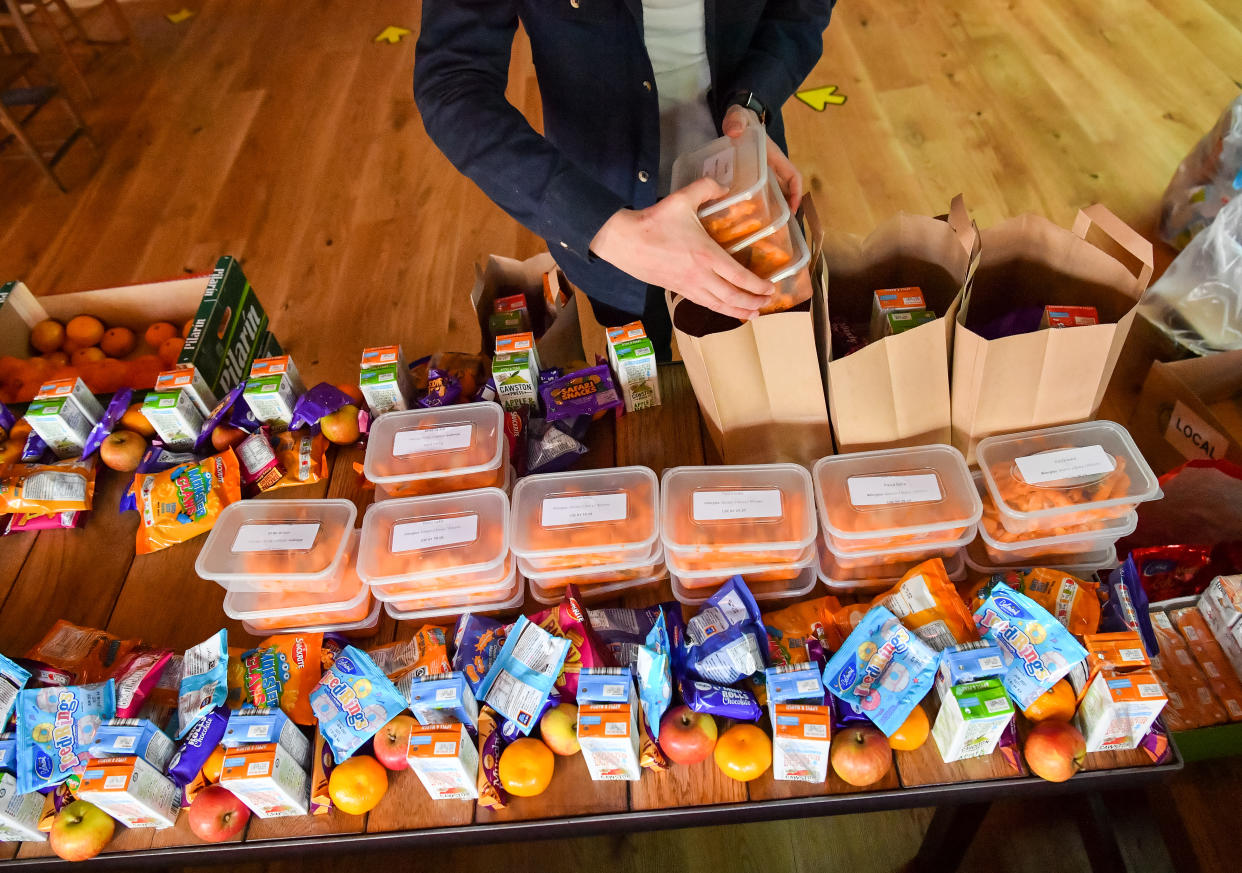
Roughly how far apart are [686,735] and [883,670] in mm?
252

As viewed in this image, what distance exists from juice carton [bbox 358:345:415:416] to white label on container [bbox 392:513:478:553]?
300 millimetres

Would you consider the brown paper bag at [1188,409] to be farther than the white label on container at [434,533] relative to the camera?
Yes

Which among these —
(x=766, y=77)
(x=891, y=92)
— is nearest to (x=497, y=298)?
(x=766, y=77)

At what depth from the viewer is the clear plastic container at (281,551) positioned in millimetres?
1121

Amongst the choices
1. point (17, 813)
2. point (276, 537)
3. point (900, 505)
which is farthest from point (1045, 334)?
point (17, 813)

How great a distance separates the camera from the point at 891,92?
3.25 metres

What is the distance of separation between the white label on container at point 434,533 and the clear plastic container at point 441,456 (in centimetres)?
9

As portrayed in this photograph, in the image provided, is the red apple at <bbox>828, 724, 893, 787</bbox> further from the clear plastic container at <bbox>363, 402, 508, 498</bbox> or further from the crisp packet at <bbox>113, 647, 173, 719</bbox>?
the crisp packet at <bbox>113, 647, 173, 719</bbox>

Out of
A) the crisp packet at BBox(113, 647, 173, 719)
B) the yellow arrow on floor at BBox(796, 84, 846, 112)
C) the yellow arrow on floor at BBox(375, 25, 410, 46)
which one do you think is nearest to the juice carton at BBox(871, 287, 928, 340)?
the crisp packet at BBox(113, 647, 173, 719)

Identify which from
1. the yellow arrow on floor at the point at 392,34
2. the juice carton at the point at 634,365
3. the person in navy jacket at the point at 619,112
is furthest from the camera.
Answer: the yellow arrow on floor at the point at 392,34

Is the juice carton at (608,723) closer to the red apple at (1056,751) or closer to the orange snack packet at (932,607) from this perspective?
the orange snack packet at (932,607)

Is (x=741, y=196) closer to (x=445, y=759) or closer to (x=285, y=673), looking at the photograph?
(x=445, y=759)

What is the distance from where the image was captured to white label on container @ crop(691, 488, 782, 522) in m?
1.08

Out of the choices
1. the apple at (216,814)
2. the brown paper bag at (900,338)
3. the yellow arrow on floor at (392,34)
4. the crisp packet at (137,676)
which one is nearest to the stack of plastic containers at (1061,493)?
the brown paper bag at (900,338)
